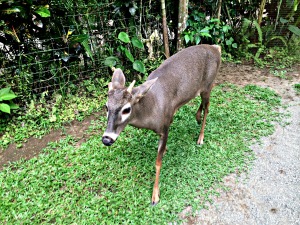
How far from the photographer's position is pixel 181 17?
5250mm

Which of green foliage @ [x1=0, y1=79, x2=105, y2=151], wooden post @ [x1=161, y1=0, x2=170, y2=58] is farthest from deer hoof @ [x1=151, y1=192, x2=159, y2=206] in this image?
wooden post @ [x1=161, y1=0, x2=170, y2=58]

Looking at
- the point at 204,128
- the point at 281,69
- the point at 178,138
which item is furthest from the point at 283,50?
the point at 178,138

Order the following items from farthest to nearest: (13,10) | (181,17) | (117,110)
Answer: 1. (181,17)
2. (13,10)
3. (117,110)

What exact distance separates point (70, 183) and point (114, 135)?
1.22 m

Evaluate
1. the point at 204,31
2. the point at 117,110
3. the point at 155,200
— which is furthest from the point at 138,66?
the point at 155,200

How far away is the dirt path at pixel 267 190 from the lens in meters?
2.63

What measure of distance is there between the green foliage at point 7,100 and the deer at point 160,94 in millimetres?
2039

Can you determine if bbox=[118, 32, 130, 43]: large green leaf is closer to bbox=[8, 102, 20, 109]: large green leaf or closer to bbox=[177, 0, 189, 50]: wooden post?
bbox=[177, 0, 189, 50]: wooden post

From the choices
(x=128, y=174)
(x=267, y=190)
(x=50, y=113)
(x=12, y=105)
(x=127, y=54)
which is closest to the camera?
(x=267, y=190)

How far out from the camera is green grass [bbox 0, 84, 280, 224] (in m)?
2.74

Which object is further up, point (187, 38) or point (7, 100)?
point (187, 38)

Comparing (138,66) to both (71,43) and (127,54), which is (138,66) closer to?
(127,54)

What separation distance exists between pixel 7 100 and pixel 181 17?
3.75m

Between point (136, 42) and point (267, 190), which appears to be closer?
point (267, 190)
